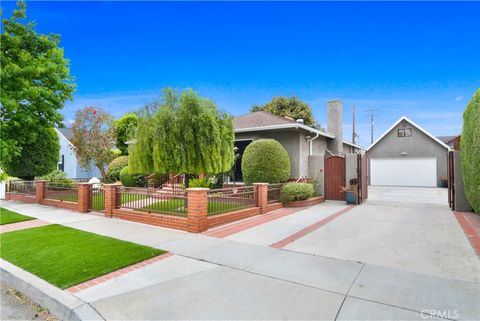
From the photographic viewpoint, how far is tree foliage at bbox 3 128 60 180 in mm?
15578

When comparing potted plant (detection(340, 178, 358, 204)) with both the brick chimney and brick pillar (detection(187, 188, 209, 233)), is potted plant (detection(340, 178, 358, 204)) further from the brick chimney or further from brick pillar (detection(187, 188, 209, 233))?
brick pillar (detection(187, 188, 209, 233))

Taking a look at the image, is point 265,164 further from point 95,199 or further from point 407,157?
point 407,157

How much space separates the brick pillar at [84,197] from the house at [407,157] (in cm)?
2247

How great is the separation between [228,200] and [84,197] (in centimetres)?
583

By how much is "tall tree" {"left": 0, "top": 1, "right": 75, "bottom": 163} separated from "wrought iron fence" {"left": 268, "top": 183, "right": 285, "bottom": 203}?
9231 millimetres

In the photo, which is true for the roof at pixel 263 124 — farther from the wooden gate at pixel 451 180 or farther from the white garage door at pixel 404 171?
the white garage door at pixel 404 171

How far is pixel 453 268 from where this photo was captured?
4.65 meters

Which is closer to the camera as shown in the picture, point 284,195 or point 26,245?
point 26,245

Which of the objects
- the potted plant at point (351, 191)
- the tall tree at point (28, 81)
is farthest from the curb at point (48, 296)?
the potted plant at point (351, 191)

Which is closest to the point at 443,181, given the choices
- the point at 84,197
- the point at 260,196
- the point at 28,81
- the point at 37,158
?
the point at 260,196

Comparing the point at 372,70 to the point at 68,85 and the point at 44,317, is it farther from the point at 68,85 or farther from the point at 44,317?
the point at 44,317

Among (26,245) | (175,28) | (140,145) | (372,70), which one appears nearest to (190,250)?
(26,245)

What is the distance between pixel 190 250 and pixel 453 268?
472 cm

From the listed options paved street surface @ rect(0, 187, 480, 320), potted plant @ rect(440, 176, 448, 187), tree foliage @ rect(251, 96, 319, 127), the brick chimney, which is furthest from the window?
paved street surface @ rect(0, 187, 480, 320)
